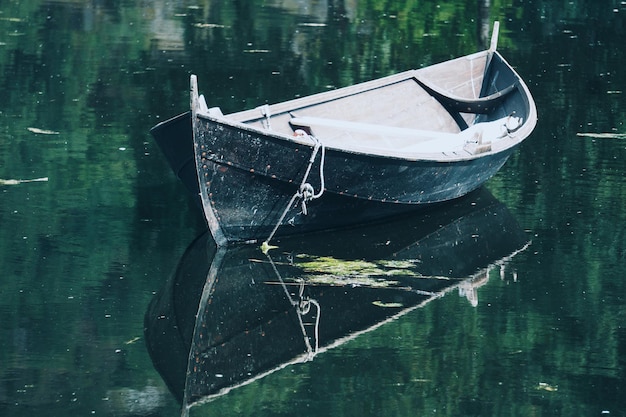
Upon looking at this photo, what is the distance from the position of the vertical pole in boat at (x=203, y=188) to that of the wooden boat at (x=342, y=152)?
0.01 meters

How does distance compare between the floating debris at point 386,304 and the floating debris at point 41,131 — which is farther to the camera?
the floating debris at point 41,131

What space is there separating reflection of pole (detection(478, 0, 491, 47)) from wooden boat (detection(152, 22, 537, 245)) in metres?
7.37

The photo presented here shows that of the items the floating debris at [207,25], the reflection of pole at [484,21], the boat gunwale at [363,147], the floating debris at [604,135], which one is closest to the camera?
the boat gunwale at [363,147]

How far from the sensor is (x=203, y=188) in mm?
10141

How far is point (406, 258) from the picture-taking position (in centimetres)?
1045

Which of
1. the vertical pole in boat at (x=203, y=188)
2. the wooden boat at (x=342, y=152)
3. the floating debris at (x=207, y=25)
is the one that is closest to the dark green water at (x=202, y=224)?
the floating debris at (x=207, y=25)

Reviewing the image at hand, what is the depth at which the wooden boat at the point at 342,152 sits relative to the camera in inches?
396

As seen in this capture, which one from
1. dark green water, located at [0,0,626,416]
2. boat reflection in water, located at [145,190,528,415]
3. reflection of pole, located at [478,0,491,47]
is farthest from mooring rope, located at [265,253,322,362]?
reflection of pole, located at [478,0,491,47]

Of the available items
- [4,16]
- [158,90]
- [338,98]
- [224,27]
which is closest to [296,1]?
[224,27]

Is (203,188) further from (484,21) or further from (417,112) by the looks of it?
(484,21)

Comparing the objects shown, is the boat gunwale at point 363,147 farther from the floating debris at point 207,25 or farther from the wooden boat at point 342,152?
the floating debris at point 207,25

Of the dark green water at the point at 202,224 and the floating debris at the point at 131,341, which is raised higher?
the dark green water at the point at 202,224

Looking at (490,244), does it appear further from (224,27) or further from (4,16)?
(4,16)

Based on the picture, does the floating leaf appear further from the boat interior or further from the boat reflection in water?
the boat interior
